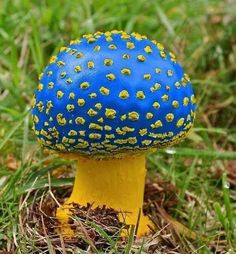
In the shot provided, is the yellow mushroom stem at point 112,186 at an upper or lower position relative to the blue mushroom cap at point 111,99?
lower

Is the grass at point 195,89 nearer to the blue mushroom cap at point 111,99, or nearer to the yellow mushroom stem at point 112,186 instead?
the yellow mushroom stem at point 112,186

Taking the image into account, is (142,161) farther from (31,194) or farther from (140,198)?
(31,194)

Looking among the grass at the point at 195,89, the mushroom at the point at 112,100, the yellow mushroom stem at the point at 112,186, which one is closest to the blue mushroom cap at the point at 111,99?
the mushroom at the point at 112,100

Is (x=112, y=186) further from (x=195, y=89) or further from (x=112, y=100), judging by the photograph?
(x=195, y=89)

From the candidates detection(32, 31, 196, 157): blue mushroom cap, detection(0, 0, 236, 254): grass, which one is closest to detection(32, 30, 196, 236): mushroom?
detection(32, 31, 196, 157): blue mushroom cap

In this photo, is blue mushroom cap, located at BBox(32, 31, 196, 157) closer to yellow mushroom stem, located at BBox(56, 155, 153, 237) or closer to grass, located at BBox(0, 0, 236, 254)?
yellow mushroom stem, located at BBox(56, 155, 153, 237)

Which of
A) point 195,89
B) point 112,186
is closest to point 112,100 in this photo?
point 112,186
